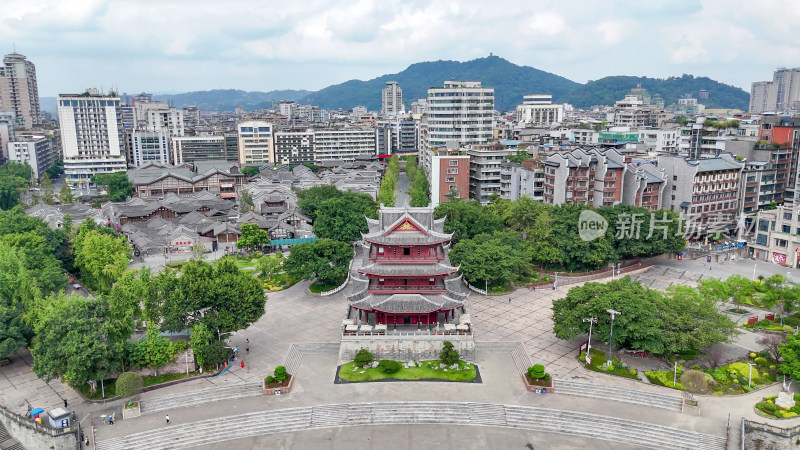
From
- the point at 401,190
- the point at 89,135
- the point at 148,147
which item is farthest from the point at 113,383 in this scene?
the point at 148,147

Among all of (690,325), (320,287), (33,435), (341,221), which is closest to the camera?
(33,435)

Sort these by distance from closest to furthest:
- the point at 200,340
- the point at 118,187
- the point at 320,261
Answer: the point at 200,340
the point at 320,261
the point at 118,187

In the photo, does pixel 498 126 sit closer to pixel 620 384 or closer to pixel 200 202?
pixel 200 202

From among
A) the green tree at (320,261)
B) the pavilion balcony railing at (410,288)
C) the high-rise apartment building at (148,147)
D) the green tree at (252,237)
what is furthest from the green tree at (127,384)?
the high-rise apartment building at (148,147)

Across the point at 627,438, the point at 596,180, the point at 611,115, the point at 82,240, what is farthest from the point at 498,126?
the point at 627,438

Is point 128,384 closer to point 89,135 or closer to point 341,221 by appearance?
point 341,221

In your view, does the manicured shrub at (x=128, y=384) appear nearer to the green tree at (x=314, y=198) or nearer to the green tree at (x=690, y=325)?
the green tree at (x=690, y=325)

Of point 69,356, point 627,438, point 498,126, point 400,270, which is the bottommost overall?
point 627,438
